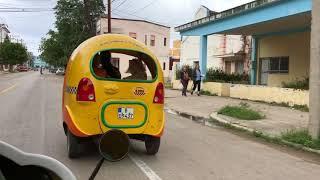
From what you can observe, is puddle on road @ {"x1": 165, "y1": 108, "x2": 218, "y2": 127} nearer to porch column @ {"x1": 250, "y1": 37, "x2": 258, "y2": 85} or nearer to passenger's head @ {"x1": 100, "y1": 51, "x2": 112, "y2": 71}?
passenger's head @ {"x1": 100, "y1": 51, "x2": 112, "y2": 71}

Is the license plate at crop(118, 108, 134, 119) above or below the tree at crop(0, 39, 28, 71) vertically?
below

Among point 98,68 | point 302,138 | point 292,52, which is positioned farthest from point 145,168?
point 292,52

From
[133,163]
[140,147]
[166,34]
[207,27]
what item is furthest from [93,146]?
[166,34]

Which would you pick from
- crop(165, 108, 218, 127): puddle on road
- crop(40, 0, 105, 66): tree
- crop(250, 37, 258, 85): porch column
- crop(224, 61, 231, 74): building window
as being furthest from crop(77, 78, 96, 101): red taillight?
crop(40, 0, 105, 66): tree

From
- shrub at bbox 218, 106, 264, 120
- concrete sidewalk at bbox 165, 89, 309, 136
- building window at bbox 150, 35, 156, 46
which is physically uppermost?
building window at bbox 150, 35, 156, 46

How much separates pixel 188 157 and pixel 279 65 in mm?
18458

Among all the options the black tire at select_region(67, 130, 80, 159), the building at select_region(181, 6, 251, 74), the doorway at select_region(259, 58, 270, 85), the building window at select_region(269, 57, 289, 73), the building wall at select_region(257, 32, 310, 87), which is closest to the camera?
the black tire at select_region(67, 130, 80, 159)

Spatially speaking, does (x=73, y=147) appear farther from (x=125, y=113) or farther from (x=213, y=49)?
(x=213, y=49)

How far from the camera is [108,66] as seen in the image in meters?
9.16

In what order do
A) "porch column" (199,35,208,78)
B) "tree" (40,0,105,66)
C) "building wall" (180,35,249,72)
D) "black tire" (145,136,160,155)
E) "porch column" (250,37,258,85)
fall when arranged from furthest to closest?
"tree" (40,0,105,66), "building wall" (180,35,249,72), "porch column" (199,35,208,78), "porch column" (250,37,258,85), "black tire" (145,136,160,155)

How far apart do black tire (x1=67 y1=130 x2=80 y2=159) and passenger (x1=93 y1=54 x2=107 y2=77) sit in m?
1.09

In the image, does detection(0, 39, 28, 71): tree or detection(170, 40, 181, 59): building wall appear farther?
detection(0, 39, 28, 71): tree

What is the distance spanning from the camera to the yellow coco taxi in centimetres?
822

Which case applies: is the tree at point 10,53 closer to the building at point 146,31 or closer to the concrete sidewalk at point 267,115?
the building at point 146,31
